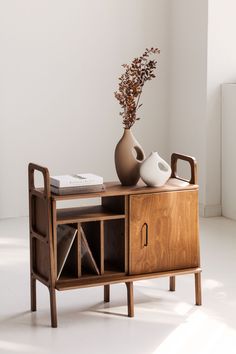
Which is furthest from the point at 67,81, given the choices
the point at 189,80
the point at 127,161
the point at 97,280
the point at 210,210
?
the point at 97,280

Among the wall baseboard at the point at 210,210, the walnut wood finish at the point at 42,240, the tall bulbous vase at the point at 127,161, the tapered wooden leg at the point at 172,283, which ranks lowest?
the tapered wooden leg at the point at 172,283

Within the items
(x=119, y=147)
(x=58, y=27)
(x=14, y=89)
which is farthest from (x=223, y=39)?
(x=119, y=147)

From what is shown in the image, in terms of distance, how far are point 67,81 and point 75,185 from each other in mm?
2303

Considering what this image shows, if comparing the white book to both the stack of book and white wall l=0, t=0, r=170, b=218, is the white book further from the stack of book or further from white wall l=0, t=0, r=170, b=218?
white wall l=0, t=0, r=170, b=218

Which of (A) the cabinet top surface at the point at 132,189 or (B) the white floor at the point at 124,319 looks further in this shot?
(A) the cabinet top surface at the point at 132,189

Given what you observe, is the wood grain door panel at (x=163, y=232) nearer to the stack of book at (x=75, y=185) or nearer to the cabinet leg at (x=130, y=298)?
the cabinet leg at (x=130, y=298)

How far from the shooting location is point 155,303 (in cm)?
370

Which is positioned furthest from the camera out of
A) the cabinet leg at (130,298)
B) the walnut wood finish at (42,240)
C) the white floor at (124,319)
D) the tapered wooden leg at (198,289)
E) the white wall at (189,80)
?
the white wall at (189,80)

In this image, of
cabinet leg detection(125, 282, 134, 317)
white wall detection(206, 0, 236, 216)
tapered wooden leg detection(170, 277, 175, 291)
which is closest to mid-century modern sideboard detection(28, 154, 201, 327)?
cabinet leg detection(125, 282, 134, 317)

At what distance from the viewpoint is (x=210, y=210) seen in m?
5.54

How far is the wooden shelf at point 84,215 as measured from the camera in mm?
3367

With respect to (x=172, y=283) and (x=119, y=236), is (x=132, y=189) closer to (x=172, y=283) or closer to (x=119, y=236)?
(x=119, y=236)

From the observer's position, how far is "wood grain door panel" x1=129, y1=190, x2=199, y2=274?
3.47 meters

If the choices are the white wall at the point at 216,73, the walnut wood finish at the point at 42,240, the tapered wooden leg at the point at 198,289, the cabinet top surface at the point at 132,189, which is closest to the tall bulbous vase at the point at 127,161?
the cabinet top surface at the point at 132,189
